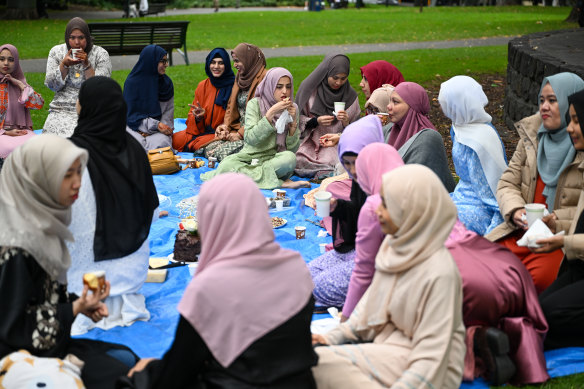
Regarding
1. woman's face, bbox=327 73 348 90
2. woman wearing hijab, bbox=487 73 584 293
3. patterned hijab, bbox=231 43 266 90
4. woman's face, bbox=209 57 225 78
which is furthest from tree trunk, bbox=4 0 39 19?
woman wearing hijab, bbox=487 73 584 293

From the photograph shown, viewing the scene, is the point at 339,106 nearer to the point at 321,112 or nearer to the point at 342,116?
the point at 342,116

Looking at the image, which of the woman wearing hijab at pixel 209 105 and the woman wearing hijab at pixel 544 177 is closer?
the woman wearing hijab at pixel 544 177

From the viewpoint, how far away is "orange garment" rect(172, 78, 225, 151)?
30.1ft

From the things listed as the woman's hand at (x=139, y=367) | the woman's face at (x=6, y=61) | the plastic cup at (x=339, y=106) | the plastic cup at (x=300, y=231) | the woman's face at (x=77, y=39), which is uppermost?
the woman's face at (x=77, y=39)

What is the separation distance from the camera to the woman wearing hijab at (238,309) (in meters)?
3.04

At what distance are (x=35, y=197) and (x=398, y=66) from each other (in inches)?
497

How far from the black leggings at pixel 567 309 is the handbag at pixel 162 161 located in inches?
196

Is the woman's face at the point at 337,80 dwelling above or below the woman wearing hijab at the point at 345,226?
above

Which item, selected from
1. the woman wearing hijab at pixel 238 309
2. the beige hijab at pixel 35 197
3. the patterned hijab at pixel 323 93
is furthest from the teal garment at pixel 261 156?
the woman wearing hijab at pixel 238 309

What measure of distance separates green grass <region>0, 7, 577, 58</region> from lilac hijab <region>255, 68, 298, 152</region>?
1079cm

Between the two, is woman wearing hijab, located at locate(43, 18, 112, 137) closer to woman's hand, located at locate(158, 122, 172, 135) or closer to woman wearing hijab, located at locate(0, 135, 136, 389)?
woman's hand, located at locate(158, 122, 172, 135)

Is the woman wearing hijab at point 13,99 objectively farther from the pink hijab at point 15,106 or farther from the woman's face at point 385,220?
the woman's face at point 385,220

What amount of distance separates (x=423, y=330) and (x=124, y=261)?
2260mm

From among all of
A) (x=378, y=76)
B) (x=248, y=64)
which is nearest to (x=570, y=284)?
(x=378, y=76)
